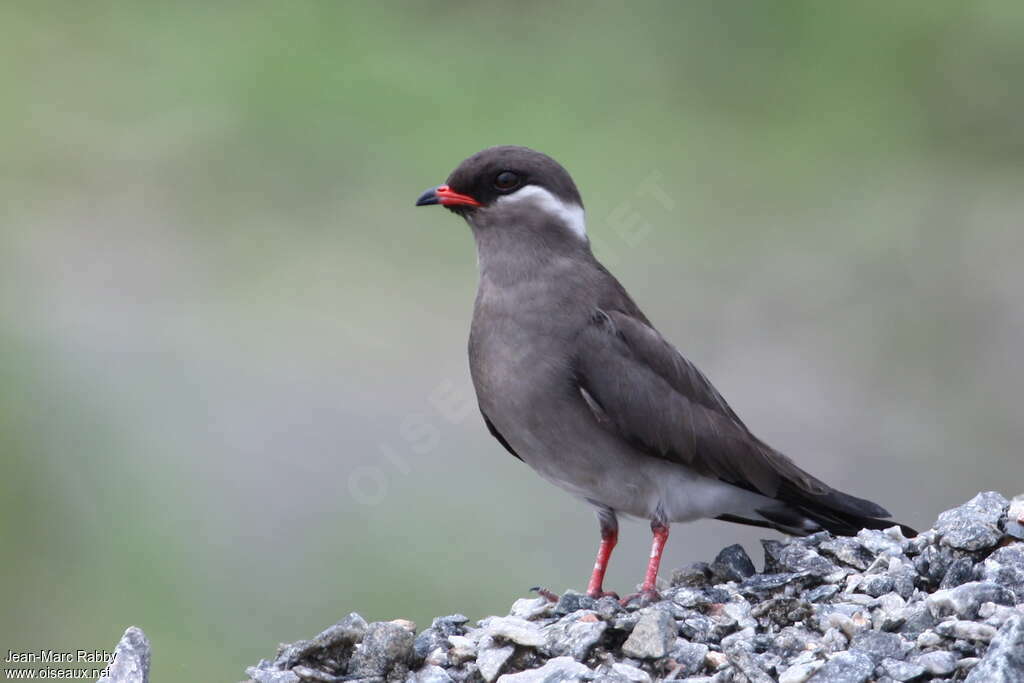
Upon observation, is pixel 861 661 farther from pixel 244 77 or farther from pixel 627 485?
pixel 244 77

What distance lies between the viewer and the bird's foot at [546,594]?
7641 mm

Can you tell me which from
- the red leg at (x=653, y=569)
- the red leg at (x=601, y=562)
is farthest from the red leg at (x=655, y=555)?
the red leg at (x=601, y=562)

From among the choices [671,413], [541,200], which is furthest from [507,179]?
[671,413]

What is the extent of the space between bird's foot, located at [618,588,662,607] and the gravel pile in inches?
1.7

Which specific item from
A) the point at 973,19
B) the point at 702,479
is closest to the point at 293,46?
the point at 973,19

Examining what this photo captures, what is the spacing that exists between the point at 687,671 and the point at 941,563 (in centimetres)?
152

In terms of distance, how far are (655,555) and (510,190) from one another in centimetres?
218

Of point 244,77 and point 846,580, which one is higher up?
point 244,77

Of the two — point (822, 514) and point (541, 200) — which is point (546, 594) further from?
point (541, 200)

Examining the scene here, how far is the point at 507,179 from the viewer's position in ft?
27.2

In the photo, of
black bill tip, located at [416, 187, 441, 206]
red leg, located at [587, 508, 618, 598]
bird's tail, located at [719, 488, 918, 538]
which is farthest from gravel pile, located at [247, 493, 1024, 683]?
black bill tip, located at [416, 187, 441, 206]

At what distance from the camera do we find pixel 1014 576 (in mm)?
6727

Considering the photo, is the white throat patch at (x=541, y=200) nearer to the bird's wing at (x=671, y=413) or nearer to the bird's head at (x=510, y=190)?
the bird's head at (x=510, y=190)

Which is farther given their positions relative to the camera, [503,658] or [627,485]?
[627,485]
